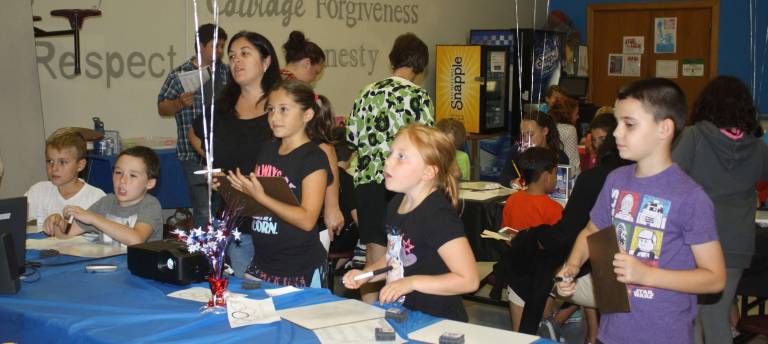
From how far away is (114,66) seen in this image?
243 inches

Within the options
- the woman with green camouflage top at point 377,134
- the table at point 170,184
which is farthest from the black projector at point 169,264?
the table at point 170,184

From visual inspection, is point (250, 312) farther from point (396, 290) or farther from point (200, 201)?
point (200, 201)

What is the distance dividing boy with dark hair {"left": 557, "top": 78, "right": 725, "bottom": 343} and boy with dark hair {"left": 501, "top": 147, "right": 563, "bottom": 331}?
5.38ft

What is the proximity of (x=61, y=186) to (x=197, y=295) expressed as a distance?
5.08ft

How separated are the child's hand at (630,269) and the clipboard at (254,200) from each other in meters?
1.12

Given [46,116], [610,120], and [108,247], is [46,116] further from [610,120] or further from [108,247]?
[610,120]

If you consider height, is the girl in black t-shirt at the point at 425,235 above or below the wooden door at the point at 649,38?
below

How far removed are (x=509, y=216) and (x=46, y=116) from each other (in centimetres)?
341

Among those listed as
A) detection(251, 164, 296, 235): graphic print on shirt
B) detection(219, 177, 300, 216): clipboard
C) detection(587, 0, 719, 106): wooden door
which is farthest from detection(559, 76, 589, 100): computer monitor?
detection(219, 177, 300, 216): clipboard

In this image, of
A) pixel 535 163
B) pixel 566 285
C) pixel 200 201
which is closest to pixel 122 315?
pixel 566 285

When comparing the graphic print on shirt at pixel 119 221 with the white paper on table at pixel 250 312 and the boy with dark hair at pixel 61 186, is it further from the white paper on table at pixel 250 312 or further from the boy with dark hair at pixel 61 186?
the white paper on table at pixel 250 312

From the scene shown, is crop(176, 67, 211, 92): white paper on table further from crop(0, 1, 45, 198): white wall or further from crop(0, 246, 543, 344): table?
crop(0, 246, 543, 344): table

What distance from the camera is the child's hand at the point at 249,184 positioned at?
2.79m

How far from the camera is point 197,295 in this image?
254 centimetres
